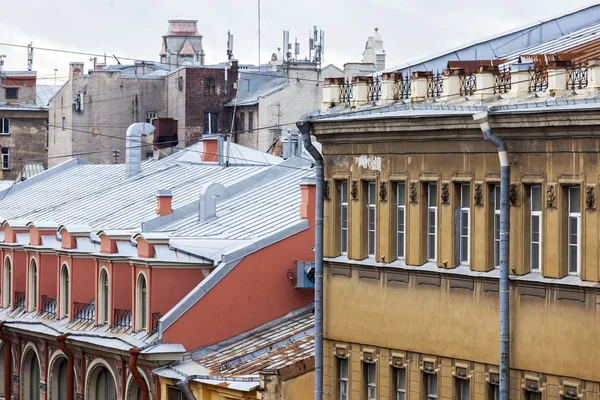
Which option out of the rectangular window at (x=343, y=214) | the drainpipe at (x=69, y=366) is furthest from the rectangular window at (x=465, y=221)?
the drainpipe at (x=69, y=366)

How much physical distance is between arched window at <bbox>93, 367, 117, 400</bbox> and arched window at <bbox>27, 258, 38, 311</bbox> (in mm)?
4872

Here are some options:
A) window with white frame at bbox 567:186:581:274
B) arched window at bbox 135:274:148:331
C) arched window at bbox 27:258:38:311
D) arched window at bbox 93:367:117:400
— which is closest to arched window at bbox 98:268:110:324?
arched window at bbox 93:367:117:400

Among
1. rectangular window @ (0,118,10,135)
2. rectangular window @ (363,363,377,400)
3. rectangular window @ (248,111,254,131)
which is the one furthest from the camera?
rectangular window @ (0,118,10,135)

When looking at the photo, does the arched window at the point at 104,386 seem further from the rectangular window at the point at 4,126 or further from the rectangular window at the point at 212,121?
the rectangular window at the point at 4,126

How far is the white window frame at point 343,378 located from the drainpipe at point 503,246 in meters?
5.19

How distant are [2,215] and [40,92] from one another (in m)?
55.7

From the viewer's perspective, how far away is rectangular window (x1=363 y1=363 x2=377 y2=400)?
2925 cm

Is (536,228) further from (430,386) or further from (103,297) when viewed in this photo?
(103,297)

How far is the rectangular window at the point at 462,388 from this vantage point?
2672cm

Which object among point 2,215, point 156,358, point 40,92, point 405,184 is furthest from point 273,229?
point 40,92

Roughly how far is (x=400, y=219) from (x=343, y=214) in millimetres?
1921

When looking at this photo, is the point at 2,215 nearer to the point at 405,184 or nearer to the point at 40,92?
the point at 405,184

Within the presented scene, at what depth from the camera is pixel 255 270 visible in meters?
36.2

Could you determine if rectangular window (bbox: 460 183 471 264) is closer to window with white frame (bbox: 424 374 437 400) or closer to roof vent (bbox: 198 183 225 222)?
window with white frame (bbox: 424 374 437 400)
